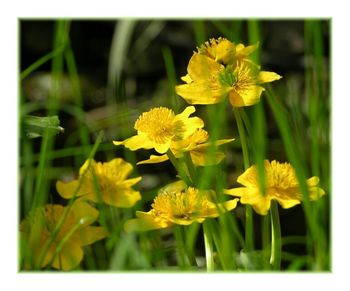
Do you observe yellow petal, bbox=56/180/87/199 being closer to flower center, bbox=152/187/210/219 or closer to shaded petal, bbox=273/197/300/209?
flower center, bbox=152/187/210/219

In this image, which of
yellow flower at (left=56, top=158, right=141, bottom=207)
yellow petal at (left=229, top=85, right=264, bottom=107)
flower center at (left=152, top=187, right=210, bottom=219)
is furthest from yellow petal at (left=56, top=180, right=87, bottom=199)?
yellow petal at (left=229, top=85, right=264, bottom=107)

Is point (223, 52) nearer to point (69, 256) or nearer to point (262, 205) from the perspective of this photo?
point (262, 205)

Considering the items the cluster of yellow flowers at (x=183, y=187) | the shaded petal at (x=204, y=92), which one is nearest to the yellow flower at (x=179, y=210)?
the cluster of yellow flowers at (x=183, y=187)
